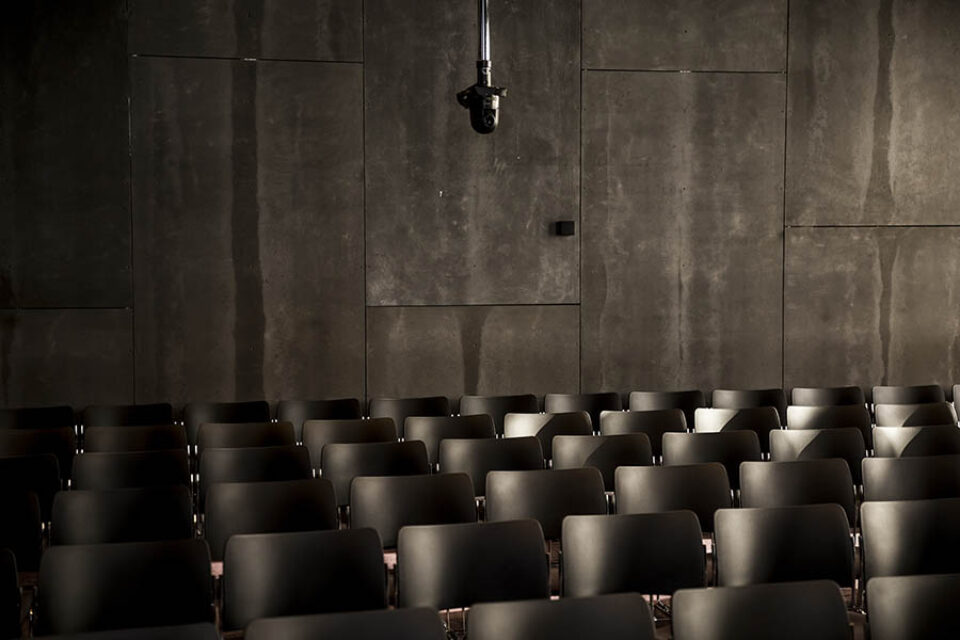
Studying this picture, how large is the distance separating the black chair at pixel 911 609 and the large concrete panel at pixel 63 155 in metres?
6.58

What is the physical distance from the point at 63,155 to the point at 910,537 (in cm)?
667

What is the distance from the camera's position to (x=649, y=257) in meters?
9.23

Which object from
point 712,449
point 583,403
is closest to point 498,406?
point 583,403

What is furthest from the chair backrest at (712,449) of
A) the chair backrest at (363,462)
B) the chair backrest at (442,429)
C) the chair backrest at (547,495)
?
the chair backrest at (363,462)

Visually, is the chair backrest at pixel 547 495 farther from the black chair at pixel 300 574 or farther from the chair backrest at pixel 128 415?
the chair backrest at pixel 128 415

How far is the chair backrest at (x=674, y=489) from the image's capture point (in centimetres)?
492

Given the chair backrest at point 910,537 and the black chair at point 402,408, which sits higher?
the black chair at point 402,408

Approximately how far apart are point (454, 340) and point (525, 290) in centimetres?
72

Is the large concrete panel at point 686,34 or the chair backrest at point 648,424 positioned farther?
the large concrete panel at point 686,34

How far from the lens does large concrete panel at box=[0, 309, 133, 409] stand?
8.31m

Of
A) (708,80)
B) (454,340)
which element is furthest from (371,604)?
(708,80)

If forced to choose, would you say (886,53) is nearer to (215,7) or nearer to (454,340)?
(454,340)

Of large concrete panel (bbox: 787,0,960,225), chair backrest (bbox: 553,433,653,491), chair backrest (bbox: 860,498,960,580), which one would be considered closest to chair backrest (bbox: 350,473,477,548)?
chair backrest (bbox: 553,433,653,491)

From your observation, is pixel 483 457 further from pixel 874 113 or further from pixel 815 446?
pixel 874 113
